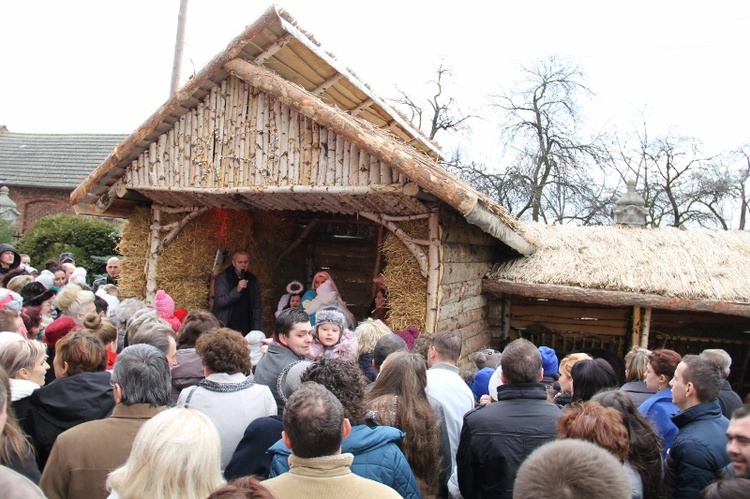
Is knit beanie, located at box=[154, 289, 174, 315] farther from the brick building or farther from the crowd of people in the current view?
the brick building

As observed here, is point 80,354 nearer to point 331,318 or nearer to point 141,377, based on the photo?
point 141,377

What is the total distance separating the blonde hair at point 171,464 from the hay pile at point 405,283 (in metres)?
4.80

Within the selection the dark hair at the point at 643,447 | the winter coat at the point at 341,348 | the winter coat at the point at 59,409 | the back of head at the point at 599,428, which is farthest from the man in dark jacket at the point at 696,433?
the winter coat at the point at 59,409

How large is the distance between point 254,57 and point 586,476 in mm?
6794

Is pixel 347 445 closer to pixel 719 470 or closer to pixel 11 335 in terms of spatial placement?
pixel 719 470

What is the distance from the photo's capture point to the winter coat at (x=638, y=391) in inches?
169

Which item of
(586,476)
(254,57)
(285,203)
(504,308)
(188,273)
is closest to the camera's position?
(586,476)

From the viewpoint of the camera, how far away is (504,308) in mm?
9469

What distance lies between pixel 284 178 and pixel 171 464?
5147mm

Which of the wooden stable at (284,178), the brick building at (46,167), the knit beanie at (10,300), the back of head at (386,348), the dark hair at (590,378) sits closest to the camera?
the dark hair at (590,378)

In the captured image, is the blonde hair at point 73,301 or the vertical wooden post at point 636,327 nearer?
the blonde hair at point 73,301

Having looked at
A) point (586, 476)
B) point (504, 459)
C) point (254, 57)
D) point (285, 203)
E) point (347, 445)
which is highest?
point (254, 57)

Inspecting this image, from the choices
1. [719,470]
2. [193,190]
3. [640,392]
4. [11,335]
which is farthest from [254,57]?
[719,470]

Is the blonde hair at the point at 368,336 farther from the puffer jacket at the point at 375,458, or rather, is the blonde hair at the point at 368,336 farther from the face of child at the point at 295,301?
the face of child at the point at 295,301
